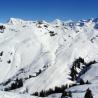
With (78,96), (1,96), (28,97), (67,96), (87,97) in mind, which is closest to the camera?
(1,96)

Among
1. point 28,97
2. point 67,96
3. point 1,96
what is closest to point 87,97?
point 67,96

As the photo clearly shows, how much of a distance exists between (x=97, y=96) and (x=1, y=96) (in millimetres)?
49597

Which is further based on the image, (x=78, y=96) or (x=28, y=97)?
(x=78, y=96)

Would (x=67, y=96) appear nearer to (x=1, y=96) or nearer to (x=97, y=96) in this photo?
(x=97, y=96)

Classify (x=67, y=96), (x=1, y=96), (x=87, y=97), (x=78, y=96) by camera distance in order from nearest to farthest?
(x=1, y=96) < (x=87, y=97) < (x=67, y=96) < (x=78, y=96)

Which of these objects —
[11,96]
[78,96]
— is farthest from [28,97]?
[78,96]

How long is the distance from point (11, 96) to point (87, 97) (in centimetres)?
2906

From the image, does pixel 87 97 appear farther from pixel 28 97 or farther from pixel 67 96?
pixel 28 97

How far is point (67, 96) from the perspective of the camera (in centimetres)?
12462

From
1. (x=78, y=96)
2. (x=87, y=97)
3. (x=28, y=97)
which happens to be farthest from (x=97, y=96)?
(x=28, y=97)

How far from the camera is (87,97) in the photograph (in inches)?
→ 4390

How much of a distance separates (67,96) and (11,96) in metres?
34.2

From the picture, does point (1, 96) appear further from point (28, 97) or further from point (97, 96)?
point (97, 96)

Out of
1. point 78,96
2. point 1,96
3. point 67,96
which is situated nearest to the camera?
point 1,96
